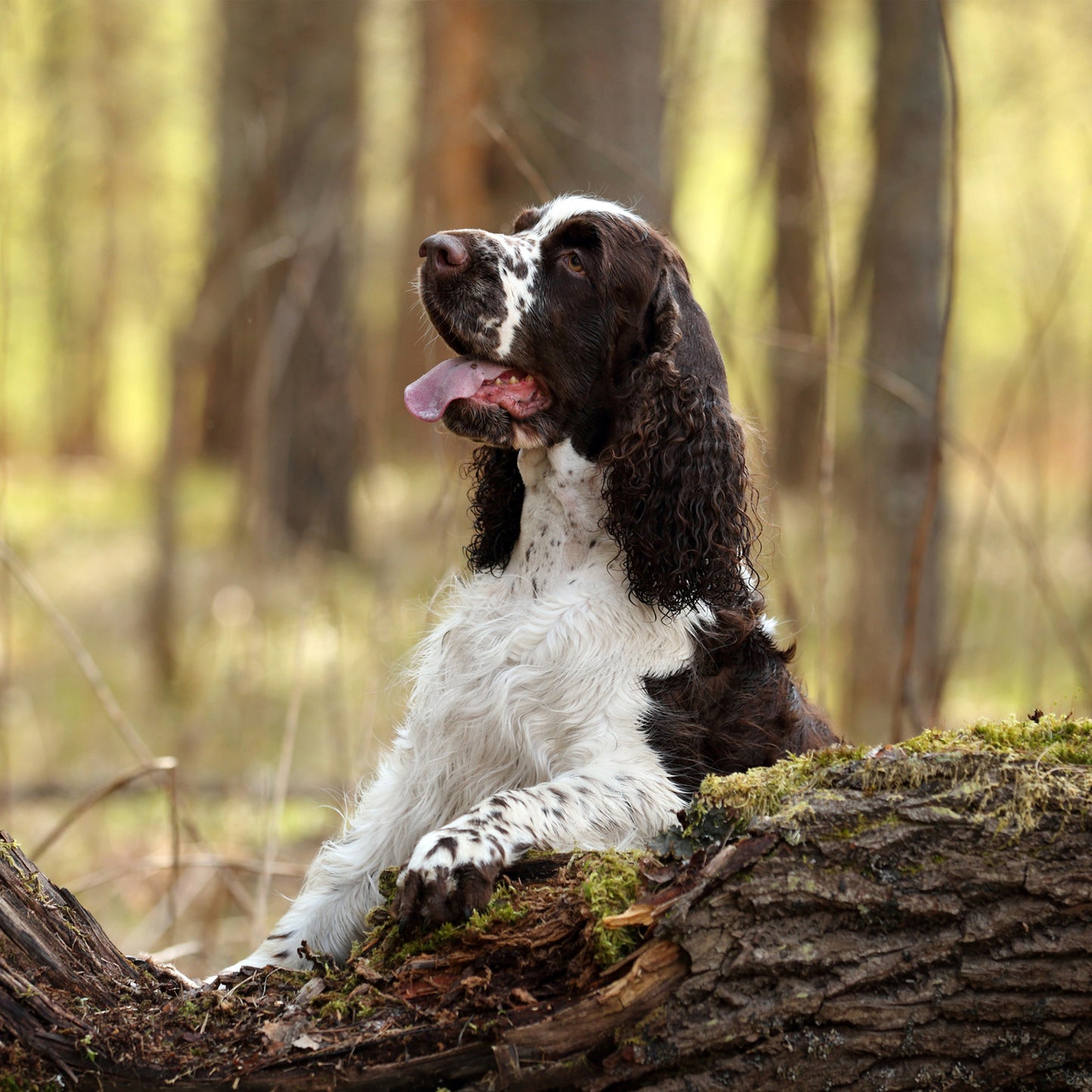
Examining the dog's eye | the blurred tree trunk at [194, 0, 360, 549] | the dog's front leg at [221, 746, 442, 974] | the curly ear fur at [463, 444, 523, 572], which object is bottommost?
the dog's front leg at [221, 746, 442, 974]

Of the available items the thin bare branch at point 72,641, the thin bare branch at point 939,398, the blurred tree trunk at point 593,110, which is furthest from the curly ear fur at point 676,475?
the thin bare branch at point 72,641

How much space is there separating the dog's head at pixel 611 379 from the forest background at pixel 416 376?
60 cm

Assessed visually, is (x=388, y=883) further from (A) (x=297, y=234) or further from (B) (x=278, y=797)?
(A) (x=297, y=234)

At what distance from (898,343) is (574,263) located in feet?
12.8

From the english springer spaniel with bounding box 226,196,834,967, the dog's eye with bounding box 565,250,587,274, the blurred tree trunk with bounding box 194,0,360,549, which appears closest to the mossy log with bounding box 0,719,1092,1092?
the english springer spaniel with bounding box 226,196,834,967

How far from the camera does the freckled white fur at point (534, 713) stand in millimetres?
3148

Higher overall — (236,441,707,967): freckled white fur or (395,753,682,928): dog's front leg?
(236,441,707,967): freckled white fur

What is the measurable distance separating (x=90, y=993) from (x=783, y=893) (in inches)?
55.3

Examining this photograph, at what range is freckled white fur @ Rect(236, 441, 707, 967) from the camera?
124 inches

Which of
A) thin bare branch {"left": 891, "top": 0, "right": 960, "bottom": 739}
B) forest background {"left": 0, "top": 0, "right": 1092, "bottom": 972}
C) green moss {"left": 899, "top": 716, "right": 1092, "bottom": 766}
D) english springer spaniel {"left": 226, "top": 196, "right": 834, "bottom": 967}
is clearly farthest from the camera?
forest background {"left": 0, "top": 0, "right": 1092, "bottom": 972}

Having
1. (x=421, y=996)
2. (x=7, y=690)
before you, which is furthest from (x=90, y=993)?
(x=7, y=690)

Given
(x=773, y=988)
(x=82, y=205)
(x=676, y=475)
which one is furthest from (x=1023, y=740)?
(x=82, y=205)

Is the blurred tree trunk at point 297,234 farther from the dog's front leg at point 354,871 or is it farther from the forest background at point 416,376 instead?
the dog's front leg at point 354,871

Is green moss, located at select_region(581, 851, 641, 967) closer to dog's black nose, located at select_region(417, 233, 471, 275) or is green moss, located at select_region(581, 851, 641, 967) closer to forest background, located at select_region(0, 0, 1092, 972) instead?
forest background, located at select_region(0, 0, 1092, 972)
